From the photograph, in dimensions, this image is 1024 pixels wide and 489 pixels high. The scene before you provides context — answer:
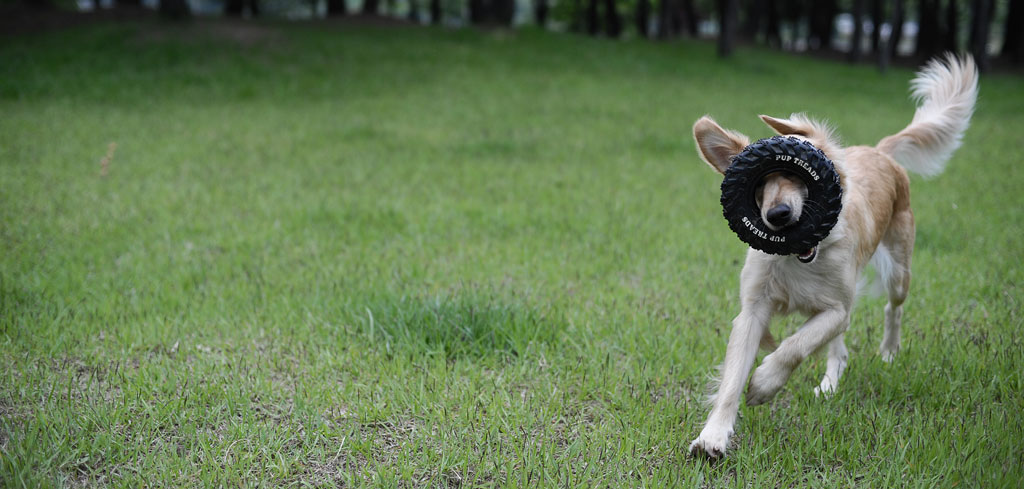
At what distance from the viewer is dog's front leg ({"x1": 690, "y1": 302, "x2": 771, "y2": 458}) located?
3166mm

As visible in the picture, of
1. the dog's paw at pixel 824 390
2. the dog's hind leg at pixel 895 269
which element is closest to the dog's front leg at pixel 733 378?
the dog's paw at pixel 824 390

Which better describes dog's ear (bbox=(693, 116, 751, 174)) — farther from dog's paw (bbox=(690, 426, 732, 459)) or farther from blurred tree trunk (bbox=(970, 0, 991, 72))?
blurred tree trunk (bbox=(970, 0, 991, 72))

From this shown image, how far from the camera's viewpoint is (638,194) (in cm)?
829

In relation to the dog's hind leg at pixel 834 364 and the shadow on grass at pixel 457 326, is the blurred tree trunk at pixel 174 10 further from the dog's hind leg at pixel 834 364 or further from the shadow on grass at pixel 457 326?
the dog's hind leg at pixel 834 364

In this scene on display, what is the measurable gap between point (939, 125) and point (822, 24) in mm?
38500

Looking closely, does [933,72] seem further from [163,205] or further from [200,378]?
[163,205]

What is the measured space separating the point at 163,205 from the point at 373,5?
24.7 meters

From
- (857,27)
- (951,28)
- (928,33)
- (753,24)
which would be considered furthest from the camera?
(753,24)

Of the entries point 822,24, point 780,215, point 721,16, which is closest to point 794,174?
point 780,215

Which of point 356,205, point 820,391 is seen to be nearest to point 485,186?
point 356,205

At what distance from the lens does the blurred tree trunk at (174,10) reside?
2130 cm

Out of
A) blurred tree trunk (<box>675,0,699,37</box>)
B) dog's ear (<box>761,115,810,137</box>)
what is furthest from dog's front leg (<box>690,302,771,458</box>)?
blurred tree trunk (<box>675,0,699,37</box>)

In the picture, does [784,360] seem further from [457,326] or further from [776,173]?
[457,326]

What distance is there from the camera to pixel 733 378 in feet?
10.8
